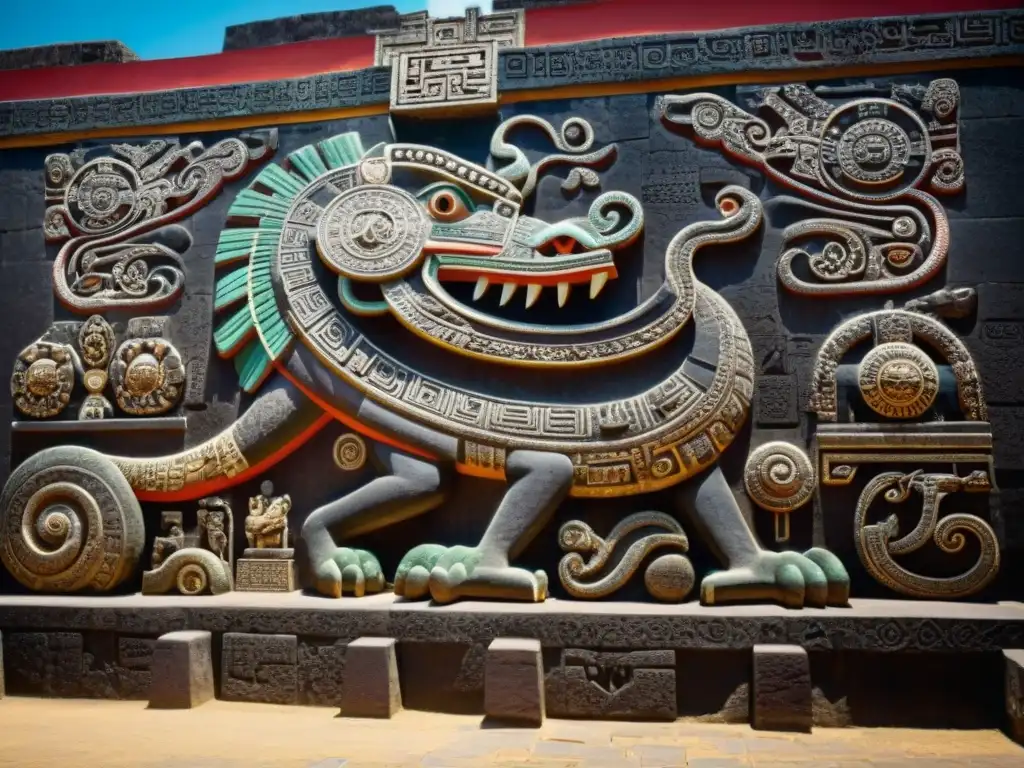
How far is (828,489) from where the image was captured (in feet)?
16.2

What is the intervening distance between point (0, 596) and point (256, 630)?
5.83 ft

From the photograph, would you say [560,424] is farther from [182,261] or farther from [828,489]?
[182,261]

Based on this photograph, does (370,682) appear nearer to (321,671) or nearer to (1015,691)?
(321,671)

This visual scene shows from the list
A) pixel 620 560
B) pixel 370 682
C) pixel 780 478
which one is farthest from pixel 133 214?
pixel 780 478

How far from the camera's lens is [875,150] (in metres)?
5.22

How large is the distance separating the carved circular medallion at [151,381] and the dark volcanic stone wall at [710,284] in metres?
0.12

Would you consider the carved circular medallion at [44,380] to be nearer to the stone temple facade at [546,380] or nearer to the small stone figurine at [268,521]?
the stone temple facade at [546,380]

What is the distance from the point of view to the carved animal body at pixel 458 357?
4891mm

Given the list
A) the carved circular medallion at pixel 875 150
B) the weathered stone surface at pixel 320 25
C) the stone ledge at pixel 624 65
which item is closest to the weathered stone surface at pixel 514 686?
the carved circular medallion at pixel 875 150

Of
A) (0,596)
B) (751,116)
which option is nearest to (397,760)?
(0,596)

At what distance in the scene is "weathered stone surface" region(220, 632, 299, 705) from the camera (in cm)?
481

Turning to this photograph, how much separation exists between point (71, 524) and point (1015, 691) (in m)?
4.86

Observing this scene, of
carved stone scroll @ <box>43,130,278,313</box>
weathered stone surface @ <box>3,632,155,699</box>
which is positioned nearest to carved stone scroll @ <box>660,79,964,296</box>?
carved stone scroll @ <box>43,130,278,313</box>

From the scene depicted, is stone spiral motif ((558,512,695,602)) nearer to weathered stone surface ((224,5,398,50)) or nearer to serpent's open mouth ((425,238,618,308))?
serpent's open mouth ((425,238,618,308))
